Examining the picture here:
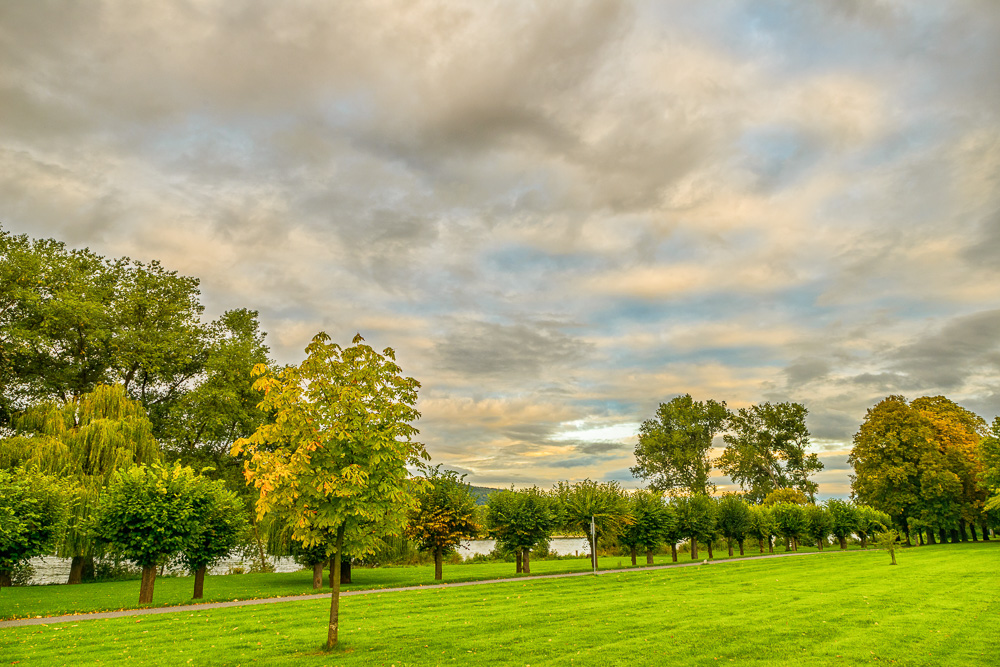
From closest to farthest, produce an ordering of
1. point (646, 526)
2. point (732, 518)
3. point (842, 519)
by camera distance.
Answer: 1. point (646, 526)
2. point (732, 518)
3. point (842, 519)

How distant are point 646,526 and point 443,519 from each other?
59.6 ft

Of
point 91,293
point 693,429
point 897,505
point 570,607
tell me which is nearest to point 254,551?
point 91,293

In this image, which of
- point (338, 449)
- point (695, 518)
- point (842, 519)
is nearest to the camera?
point (338, 449)

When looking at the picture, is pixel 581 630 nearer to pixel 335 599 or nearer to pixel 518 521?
pixel 335 599

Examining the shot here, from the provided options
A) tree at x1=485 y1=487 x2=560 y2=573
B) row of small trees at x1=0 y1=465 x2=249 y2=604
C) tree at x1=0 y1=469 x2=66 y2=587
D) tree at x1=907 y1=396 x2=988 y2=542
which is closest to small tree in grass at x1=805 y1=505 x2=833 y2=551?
tree at x1=907 y1=396 x2=988 y2=542

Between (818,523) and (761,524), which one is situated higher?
(761,524)

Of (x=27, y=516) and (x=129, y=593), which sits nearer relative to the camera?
(x=27, y=516)

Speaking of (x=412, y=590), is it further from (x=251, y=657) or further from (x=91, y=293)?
(x=91, y=293)

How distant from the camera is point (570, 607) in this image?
21000mm

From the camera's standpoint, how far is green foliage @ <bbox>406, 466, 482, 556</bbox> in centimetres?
3575

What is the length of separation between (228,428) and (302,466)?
37.5 meters

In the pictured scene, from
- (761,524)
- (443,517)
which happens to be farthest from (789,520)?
(443,517)

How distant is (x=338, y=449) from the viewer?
1370cm

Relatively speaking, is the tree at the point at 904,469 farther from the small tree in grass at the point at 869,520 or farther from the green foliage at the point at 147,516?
the green foliage at the point at 147,516
